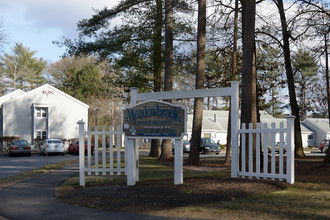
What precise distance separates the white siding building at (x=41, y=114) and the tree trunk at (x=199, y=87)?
2886 cm

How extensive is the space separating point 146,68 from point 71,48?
217 inches

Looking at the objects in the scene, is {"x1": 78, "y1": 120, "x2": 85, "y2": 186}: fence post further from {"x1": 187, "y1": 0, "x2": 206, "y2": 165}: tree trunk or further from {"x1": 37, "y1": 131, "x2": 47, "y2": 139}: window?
{"x1": 37, "y1": 131, "x2": 47, "y2": 139}: window

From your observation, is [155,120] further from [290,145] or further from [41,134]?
[41,134]

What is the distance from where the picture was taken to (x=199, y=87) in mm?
18562

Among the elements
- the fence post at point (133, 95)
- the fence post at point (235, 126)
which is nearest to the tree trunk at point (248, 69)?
the fence post at point (235, 126)

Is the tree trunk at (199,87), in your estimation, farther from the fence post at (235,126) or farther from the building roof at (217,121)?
the building roof at (217,121)

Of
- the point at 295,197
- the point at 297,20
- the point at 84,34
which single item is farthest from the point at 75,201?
the point at 84,34

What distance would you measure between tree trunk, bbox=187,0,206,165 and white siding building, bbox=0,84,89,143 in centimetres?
2886

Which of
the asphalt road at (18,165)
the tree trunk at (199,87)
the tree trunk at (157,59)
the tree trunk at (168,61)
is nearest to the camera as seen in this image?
the asphalt road at (18,165)

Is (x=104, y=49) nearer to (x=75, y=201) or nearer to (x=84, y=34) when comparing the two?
(x=84, y=34)

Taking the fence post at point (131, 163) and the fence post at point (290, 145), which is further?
the fence post at point (131, 163)

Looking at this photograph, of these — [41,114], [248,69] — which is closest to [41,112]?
[41,114]

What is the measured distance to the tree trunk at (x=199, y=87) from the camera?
18.4 meters

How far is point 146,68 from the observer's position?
27.2m
